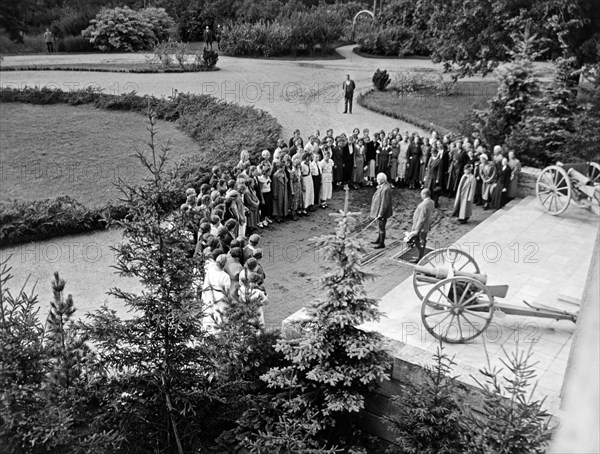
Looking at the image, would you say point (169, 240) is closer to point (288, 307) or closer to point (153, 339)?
point (153, 339)

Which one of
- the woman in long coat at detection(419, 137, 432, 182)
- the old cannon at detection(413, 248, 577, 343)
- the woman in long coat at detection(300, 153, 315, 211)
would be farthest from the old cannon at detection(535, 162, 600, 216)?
the old cannon at detection(413, 248, 577, 343)

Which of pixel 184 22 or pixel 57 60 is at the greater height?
pixel 184 22

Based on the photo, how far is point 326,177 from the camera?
50.1 feet

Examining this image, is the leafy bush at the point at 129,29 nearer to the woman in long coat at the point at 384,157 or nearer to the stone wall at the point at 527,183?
the woman in long coat at the point at 384,157

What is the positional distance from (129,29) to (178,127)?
4.91 meters

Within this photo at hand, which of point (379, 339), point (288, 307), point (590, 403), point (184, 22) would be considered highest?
point (184, 22)

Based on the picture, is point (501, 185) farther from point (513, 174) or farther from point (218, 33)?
point (218, 33)

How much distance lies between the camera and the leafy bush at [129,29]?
19.3 m

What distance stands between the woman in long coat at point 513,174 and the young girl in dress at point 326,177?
4.60m

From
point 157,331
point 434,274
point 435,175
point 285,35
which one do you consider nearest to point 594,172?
point 435,175

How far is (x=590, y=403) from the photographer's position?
158cm

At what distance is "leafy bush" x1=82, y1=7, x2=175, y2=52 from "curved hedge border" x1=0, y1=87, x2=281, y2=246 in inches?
88.6

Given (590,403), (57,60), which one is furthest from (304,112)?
(590,403)

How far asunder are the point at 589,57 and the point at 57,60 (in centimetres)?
1939
